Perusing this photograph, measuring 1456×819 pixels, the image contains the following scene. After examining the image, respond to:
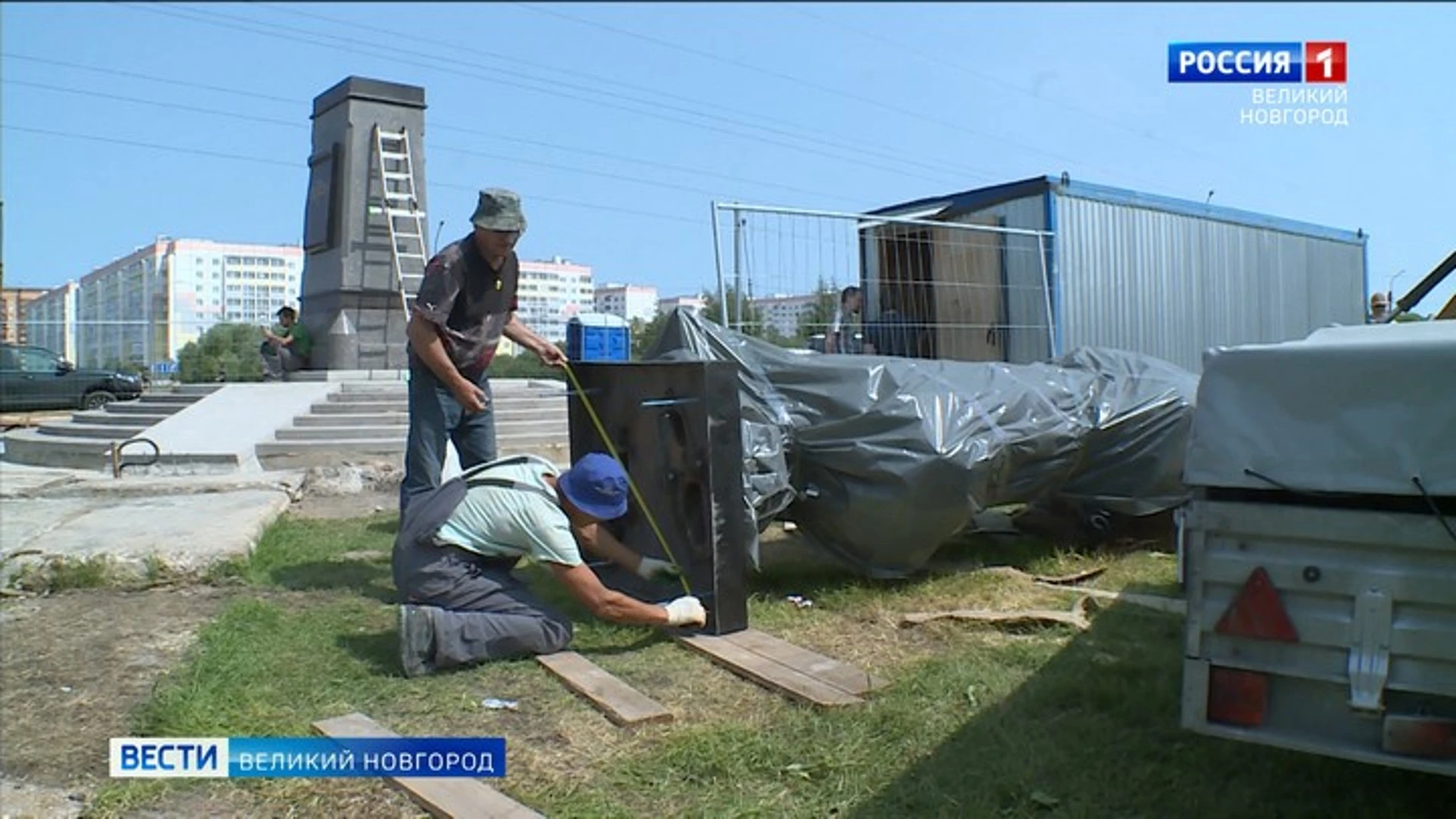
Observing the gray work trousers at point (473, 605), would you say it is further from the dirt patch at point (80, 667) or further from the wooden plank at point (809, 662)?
the dirt patch at point (80, 667)

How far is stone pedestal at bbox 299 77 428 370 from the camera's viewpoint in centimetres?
1449

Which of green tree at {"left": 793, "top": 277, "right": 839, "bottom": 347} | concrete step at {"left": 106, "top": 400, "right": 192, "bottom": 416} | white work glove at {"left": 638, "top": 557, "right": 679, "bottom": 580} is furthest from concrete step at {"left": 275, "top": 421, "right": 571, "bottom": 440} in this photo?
white work glove at {"left": 638, "top": 557, "right": 679, "bottom": 580}

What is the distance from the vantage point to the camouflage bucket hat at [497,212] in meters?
4.73

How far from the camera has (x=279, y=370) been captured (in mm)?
14531

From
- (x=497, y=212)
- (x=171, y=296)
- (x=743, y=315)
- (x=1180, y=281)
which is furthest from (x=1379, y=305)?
(x=171, y=296)

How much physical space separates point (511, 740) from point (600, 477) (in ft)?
3.51

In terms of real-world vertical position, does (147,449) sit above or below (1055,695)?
above

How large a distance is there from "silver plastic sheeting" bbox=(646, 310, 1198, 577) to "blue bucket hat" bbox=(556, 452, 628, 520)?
2.31 feet

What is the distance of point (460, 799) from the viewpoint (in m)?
2.84

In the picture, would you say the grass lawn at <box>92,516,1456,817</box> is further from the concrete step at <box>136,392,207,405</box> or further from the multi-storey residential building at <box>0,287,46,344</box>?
the multi-storey residential building at <box>0,287,46,344</box>

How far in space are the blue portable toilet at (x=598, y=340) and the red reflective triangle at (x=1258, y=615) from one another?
335 centimetres

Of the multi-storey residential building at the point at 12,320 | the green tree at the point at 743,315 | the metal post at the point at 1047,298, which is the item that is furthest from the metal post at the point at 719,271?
the multi-storey residential building at the point at 12,320

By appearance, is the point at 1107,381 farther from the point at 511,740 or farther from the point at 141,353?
the point at 141,353

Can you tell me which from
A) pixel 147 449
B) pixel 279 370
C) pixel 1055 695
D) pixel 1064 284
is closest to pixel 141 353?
pixel 279 370
